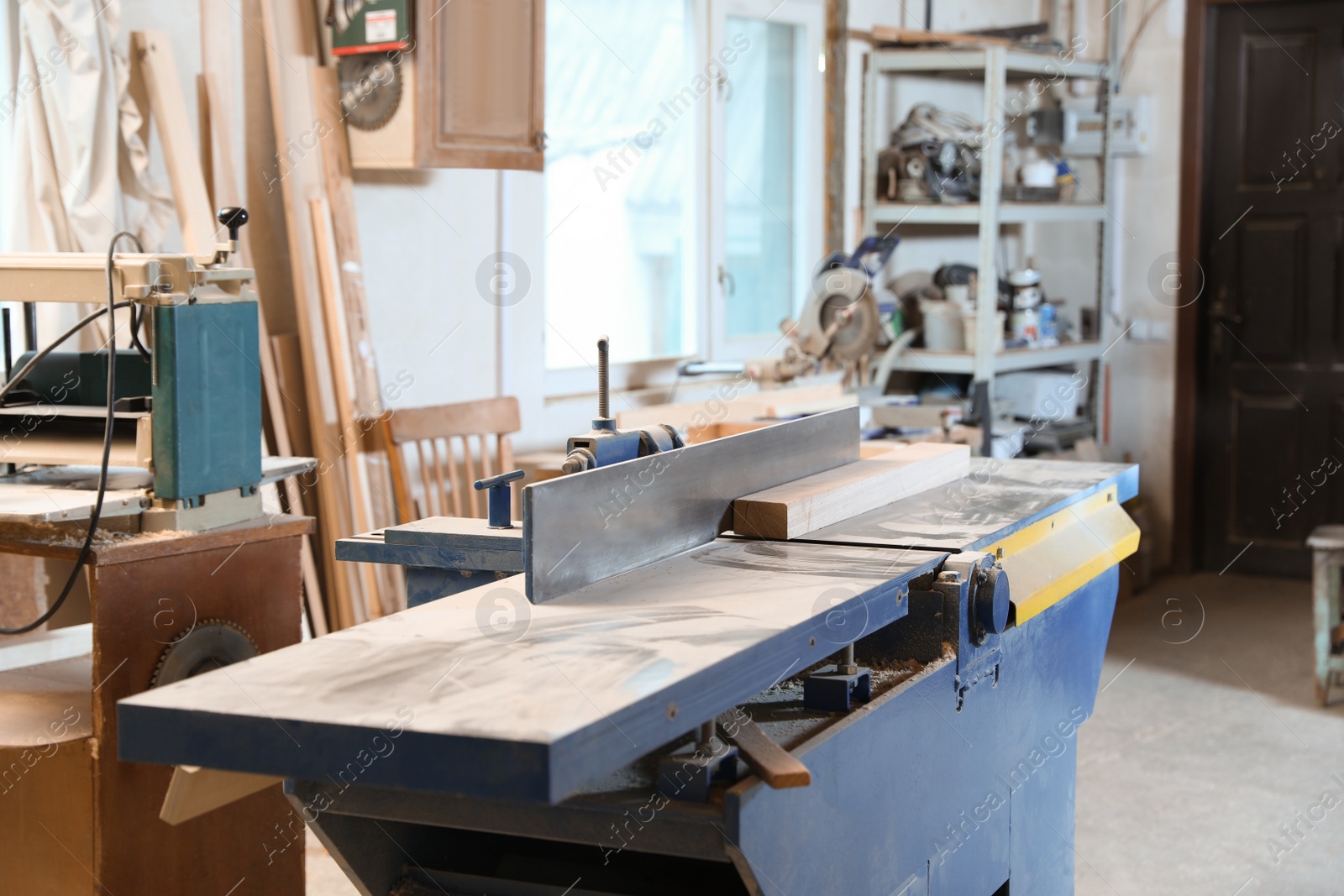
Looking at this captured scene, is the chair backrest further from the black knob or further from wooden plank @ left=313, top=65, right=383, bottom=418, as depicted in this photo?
the black knob

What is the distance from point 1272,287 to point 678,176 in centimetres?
286

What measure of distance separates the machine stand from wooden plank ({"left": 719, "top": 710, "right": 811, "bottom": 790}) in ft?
0.52

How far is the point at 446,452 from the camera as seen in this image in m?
3.61

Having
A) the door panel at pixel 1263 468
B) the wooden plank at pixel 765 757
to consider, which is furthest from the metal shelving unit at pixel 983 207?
the wooden plank at pixel 765 757

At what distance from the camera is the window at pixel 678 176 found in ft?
13.3

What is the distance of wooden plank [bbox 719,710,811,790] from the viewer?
1333 mm

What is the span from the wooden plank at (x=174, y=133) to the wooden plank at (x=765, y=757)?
198cm

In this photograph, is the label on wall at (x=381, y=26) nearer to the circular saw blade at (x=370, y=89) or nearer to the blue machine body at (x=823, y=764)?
the circular saw blade at (x=370, y=89)

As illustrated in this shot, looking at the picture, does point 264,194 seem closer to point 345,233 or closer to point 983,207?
point 345,233

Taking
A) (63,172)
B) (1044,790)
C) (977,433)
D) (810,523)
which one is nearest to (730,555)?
(810,523)

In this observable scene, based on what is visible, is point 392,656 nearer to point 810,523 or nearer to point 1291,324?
point 810,523

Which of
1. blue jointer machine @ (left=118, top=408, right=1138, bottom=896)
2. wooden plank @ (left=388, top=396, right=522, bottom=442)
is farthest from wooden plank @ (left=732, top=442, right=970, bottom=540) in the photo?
wooden plank @ (left=388, top=396, right=522, bottom=442)

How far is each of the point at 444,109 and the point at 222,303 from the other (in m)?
1.25

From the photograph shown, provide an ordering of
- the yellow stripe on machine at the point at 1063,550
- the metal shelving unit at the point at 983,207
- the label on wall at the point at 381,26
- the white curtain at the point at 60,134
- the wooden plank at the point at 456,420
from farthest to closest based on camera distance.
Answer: the metal shelving unit at the point at 983,207
the wooden plank at the point at 456,420
the label on wall at the point at 381,26
the white curtain at the point at 60,134
the yellow stripe on machine at the point at 1063,550
